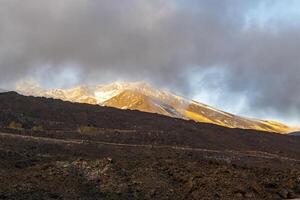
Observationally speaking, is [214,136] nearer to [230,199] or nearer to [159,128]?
[159,128]

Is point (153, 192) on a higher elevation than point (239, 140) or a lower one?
lower

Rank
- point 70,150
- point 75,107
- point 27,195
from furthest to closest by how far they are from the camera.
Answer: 1. point 75,107
2. point 70,150
3. point 27,195

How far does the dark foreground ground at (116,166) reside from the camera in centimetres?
2827

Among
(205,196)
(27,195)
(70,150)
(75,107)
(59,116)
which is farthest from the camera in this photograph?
(75,107)

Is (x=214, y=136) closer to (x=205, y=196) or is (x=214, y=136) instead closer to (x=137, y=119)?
(x=137, y=119)

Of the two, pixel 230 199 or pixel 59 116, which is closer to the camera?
pixel 230 199

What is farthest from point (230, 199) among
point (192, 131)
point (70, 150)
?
point (192, 131)

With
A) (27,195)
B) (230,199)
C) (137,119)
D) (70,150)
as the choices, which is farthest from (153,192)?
(137,119)

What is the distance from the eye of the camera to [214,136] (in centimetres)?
8031

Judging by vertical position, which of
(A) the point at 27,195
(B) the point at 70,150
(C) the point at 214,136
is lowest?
(A) the point at 27,195

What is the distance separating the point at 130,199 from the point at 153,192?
A: 1359 mm

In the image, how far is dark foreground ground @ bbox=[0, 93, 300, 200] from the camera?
28266mm

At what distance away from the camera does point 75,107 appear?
8612cm

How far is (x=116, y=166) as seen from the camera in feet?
104
